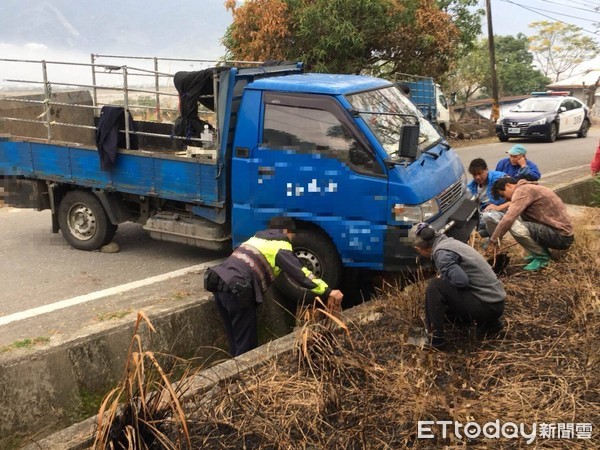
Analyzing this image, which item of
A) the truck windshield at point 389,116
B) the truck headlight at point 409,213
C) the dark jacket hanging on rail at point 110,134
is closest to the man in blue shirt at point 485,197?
the truck windshield at point 389,116

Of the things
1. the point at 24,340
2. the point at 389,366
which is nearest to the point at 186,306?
the point at 24,340

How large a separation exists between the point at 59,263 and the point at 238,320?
308cm

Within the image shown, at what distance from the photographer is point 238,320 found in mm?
4613

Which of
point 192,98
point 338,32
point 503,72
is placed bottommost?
point 192,98

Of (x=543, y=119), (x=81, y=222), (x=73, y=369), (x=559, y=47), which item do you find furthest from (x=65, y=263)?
(x=559, y=47)

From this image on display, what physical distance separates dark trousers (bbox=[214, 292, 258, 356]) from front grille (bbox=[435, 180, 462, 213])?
200 cm

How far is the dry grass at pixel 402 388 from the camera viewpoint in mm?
3064

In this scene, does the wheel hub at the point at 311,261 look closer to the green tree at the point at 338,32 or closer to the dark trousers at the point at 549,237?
the dark trousers at the point at 549,237

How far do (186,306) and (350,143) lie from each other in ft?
6.43

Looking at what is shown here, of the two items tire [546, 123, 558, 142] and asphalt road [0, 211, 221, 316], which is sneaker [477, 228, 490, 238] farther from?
tire [546, 123, 558, 142]

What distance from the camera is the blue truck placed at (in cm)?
519

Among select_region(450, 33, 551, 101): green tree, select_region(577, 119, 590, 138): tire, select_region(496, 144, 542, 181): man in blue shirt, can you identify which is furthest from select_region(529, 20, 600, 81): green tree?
select_region(496, 144, 542, 181): man in blue shirt

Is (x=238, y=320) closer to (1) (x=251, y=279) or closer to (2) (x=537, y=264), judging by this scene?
(1) (x=251, y=279)

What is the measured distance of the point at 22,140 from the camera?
23.1 feet
